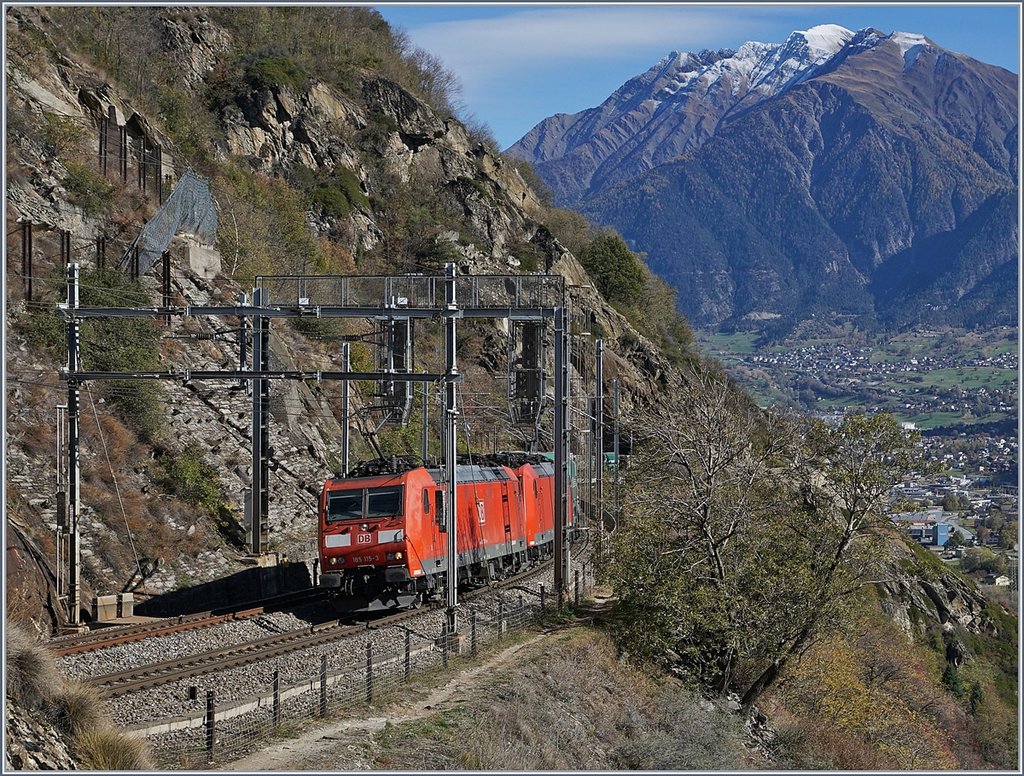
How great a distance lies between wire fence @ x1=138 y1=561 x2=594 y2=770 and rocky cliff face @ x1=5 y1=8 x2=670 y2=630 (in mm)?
7242

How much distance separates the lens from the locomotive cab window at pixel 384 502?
26.6 meters

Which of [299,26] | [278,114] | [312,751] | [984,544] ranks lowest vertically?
[984,544]

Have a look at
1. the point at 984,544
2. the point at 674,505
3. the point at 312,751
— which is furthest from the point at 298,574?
the point at 984,544

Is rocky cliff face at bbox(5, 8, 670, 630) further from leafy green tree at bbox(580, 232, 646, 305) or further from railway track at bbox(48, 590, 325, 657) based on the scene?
leafy green tree at bbox(580, 232, 646, 305)

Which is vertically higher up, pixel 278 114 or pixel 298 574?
pixel 278 114

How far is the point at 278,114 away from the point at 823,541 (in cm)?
5710

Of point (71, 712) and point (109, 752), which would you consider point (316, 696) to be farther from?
point (109, 752)

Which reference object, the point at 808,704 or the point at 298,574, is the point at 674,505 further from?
the point at 298,574

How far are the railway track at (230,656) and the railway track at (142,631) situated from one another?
133cm

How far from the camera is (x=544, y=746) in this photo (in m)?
18.6

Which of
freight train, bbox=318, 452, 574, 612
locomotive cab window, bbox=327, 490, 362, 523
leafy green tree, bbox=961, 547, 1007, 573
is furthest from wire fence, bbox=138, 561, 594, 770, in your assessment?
leafy green tree, bbox=961, 547, 1007, 573

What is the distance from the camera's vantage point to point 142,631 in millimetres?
23359

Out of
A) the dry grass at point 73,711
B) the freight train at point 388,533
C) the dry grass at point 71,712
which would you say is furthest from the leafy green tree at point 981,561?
the dry grass at point 71,712

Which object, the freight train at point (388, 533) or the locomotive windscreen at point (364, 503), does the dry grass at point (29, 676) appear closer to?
the freight train at point (388, 533)
